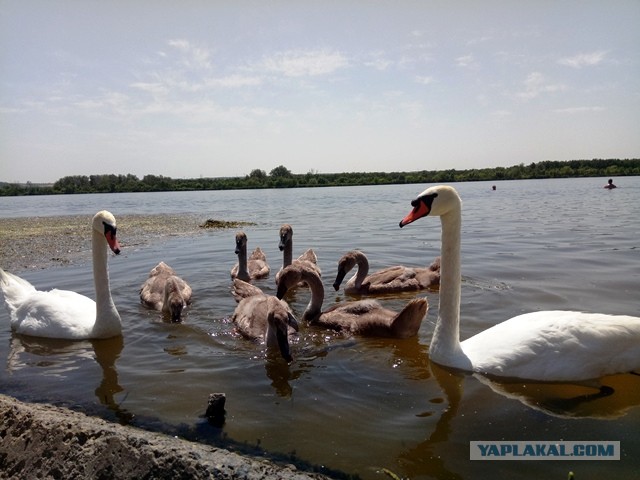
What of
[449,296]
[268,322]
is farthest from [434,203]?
[268,322]

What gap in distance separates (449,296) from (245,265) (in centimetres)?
552

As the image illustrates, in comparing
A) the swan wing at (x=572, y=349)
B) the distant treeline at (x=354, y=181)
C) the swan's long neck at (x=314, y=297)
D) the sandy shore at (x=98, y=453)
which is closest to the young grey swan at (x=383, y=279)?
the swan's long neck at (x=314, y=297)

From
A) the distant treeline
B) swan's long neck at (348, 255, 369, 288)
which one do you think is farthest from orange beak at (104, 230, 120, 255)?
the distant treeline

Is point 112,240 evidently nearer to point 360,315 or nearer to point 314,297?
point 314,297

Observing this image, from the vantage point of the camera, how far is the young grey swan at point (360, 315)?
5984mm

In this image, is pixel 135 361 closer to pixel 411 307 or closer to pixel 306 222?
pixel 411 307

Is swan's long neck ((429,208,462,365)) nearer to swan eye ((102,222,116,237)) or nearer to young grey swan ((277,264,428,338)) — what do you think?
young grey swan ((277,264,428,338))

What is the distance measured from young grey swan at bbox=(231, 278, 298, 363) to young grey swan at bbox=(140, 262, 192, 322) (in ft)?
2.69

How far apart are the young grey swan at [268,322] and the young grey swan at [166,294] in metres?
0.82

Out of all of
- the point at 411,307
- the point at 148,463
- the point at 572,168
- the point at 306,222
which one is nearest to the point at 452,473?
the point at 148,463

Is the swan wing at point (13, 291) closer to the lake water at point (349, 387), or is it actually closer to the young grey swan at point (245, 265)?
the lake water at point (349, 387)

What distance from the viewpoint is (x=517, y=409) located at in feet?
13.3

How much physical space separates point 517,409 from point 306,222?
1849 centimetres

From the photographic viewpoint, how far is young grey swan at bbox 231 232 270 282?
971cm
